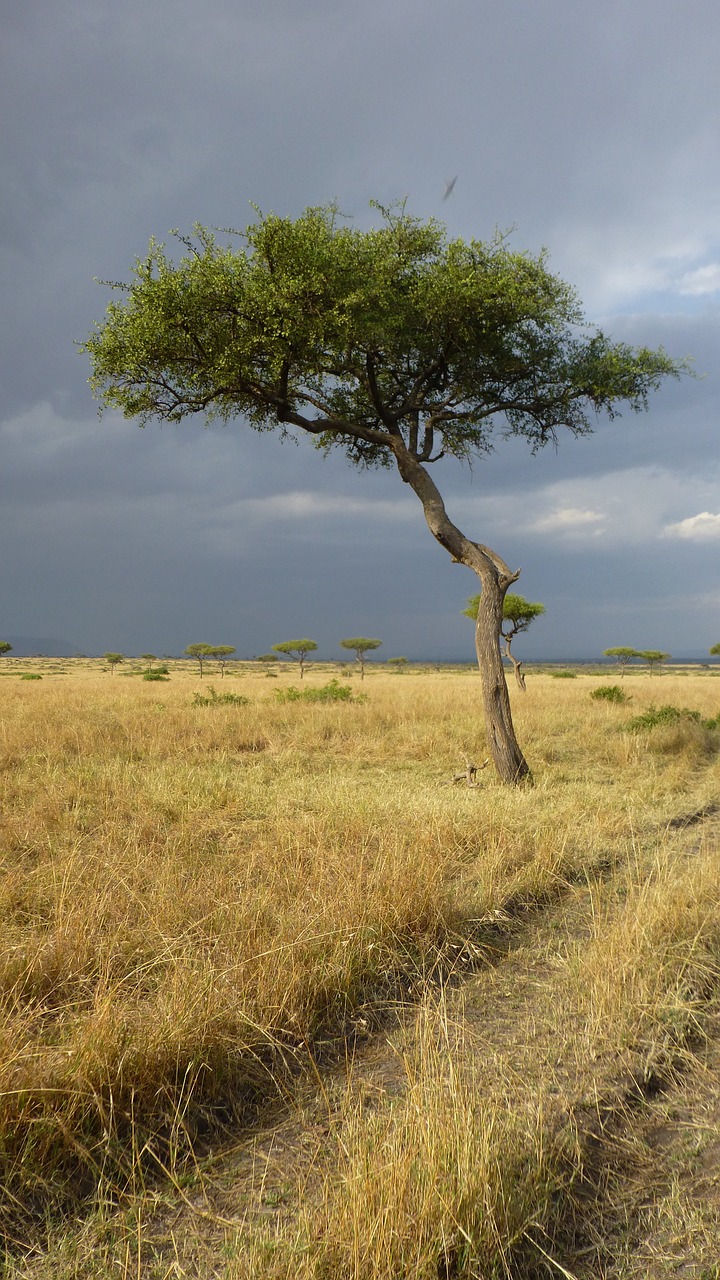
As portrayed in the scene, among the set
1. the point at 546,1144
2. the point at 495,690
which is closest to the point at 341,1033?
the point at 546,1144

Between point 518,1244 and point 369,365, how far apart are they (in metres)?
13.6

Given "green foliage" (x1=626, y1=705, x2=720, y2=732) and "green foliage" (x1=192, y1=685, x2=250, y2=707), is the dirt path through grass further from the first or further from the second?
"green foliage" (x1=192, y1=685, x2=250, y2=707)

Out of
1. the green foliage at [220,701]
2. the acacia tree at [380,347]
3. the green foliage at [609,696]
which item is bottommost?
the green foliage at [220,701]

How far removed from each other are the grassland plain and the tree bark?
9.40ft

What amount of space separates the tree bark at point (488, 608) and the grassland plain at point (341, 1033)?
9.40ft

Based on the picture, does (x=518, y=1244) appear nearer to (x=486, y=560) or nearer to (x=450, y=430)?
(x=486, y=560)

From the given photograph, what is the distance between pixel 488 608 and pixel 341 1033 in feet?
30.9

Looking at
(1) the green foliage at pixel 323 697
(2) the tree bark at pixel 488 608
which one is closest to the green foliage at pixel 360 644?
(1) the green foliage at pixel 323 697

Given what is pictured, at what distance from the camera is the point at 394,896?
18.8 feet

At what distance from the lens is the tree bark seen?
12.4 meters

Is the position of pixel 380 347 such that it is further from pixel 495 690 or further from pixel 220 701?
pixel 220 701

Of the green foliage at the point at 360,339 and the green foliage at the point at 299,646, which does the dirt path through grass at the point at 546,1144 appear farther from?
the green foliage at the point at 299,646

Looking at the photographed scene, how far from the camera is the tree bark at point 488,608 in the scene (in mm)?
12367

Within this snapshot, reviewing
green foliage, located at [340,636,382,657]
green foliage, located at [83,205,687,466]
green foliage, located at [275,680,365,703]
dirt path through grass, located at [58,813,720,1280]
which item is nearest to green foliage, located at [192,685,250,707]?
green foliage, located at [275,680,365,703]
